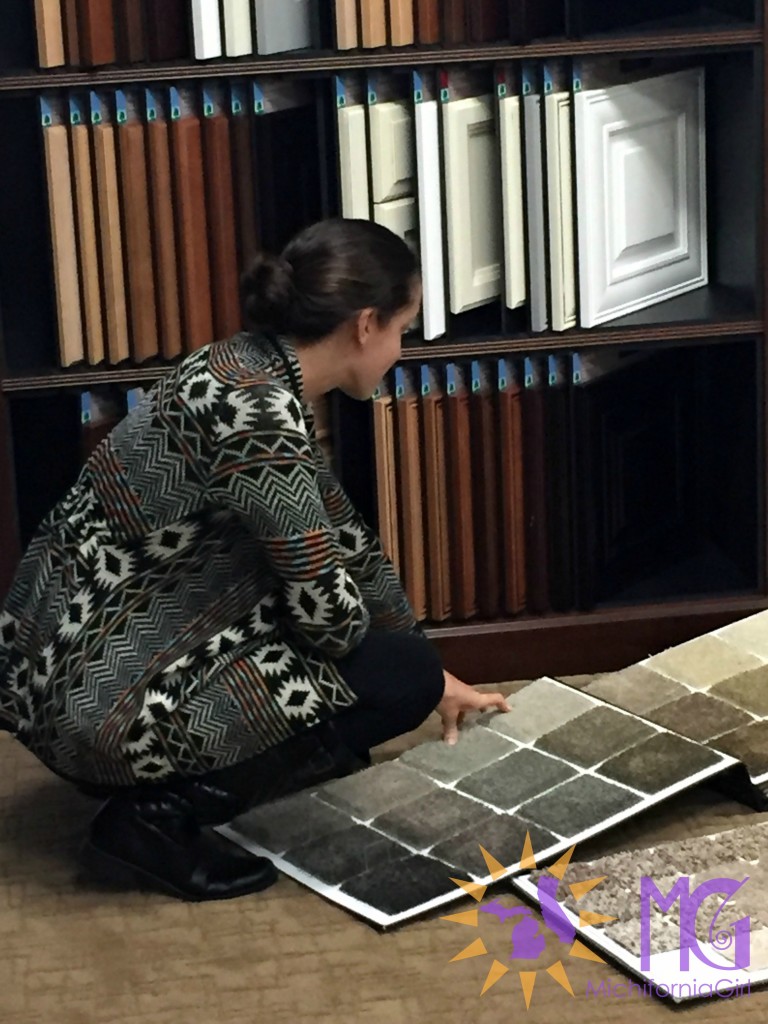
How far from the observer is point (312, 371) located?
1.98 metres

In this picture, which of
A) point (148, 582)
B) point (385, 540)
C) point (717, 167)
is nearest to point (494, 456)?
point (385, 540)

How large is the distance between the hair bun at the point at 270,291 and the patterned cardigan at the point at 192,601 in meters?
0.03

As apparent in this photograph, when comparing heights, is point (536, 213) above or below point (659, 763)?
above

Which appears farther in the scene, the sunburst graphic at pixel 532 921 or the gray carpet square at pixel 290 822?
the gray carpet square at pixel 290 822

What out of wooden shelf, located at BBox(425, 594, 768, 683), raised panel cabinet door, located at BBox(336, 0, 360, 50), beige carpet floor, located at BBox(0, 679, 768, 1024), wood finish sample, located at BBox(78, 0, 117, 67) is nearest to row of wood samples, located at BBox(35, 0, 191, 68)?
wood finish sample, located at BBox(78, 0, 117, 67)

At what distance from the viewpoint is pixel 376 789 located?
2.18 metres

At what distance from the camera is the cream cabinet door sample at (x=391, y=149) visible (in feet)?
7.65

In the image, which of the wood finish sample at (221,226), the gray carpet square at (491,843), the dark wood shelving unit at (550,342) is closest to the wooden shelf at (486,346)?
the dark wood shelving unit at (550,342)

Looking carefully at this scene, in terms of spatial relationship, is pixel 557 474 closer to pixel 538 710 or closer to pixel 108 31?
pixel 538 710

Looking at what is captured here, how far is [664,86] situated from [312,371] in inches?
35.3

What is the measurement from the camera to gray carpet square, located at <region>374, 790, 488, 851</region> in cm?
204

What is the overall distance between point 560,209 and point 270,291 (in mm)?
644

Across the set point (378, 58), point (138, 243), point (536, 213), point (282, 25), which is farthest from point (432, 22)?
point (138, 243)

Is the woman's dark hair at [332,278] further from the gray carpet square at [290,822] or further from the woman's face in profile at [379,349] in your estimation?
the gray carpet square at [290,822]
